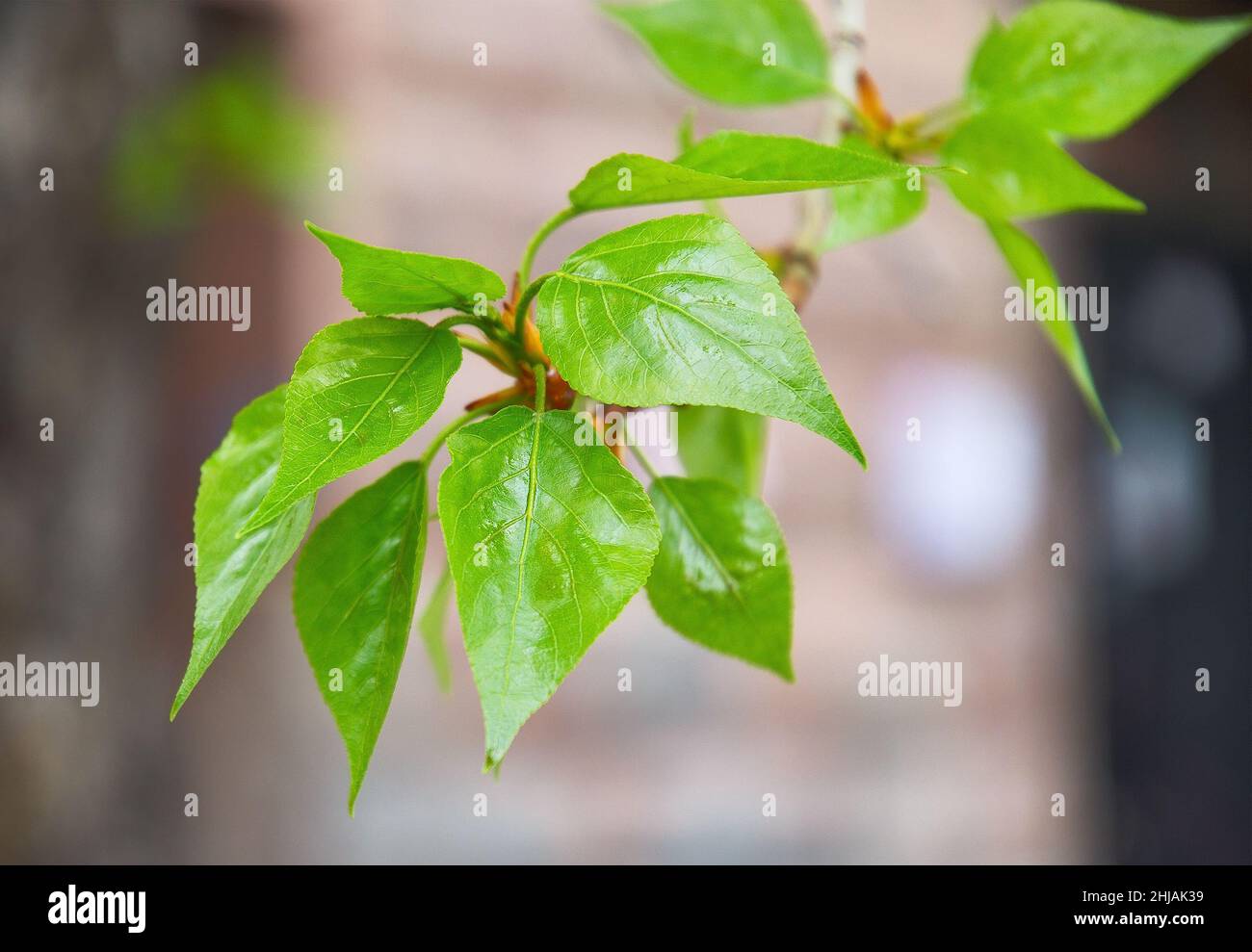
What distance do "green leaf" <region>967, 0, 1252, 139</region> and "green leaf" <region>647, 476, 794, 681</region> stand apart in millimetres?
205

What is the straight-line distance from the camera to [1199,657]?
162 cm

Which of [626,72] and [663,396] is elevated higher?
[626,72]

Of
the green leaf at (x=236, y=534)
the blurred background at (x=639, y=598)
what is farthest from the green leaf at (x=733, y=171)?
the blurred background at (x=639, y=598)

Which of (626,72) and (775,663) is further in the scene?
(626,72)

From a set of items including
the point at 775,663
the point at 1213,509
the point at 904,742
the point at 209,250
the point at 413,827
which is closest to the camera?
the point at 775,663

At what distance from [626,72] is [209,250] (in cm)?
56

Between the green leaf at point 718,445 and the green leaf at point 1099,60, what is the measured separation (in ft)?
0.52

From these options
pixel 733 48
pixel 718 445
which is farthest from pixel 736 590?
pixel 733 48

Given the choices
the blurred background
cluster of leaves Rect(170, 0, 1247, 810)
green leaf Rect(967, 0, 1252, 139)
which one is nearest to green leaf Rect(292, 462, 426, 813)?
cluster of leaves Rect(170, 0, 1247, 810)

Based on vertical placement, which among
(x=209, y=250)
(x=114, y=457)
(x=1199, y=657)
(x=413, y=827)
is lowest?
(x=413, y=827)

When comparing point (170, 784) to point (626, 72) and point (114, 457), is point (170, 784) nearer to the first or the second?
point (114, 457)

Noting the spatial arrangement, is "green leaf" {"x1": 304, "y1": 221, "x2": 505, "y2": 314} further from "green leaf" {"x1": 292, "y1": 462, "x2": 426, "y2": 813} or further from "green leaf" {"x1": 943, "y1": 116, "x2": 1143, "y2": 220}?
"green leaf" {"x1": 943, "y1": 116, "x2": 1143, "y2": 220}

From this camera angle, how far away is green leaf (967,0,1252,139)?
40 cm
